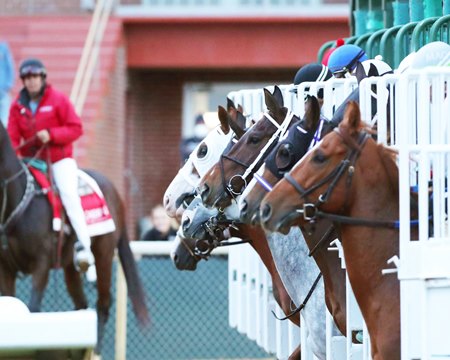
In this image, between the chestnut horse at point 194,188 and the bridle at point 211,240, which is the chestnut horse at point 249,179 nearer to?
the bridle at point 211,240

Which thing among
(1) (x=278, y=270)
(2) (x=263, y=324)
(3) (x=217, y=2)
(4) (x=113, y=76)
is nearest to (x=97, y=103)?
(4) (x=113, y=76)

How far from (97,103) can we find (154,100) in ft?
8.75

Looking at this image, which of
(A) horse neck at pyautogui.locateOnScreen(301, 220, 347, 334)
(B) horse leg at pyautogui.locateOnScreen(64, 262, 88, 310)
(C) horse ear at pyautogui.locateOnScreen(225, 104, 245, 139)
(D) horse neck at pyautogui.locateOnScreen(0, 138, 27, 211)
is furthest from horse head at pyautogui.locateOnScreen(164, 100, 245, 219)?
(B) horse leg at pyautogui.locateOnScreen(64, 262, 88, 310)

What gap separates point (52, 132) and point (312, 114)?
5.73m

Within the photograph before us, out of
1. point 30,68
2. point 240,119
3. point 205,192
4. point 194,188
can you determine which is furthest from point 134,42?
point 205,192

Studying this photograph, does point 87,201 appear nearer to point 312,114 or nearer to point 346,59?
point 346,59

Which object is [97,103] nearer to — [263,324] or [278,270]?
[263,324]

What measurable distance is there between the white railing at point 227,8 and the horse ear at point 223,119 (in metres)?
9.80

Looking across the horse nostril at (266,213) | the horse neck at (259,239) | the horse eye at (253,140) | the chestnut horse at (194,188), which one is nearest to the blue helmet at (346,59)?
the chestnut horse at (194,188)

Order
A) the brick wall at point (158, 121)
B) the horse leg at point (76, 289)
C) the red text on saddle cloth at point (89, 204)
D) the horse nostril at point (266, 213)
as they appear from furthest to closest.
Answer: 1. the brick wall at point (158, 121)
2. the horse leg at point (76, 289)
3. the red text on saddle cloth at point (89, 204)
4. the horse nostril at point (266, 213)

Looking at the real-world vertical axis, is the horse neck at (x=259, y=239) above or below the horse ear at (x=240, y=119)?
below

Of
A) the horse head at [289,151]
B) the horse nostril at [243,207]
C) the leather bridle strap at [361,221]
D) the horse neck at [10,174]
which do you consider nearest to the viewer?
the leather bridle strap at [361,221]

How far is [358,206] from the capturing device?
4.83 meters

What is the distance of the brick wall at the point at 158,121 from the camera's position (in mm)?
18453
